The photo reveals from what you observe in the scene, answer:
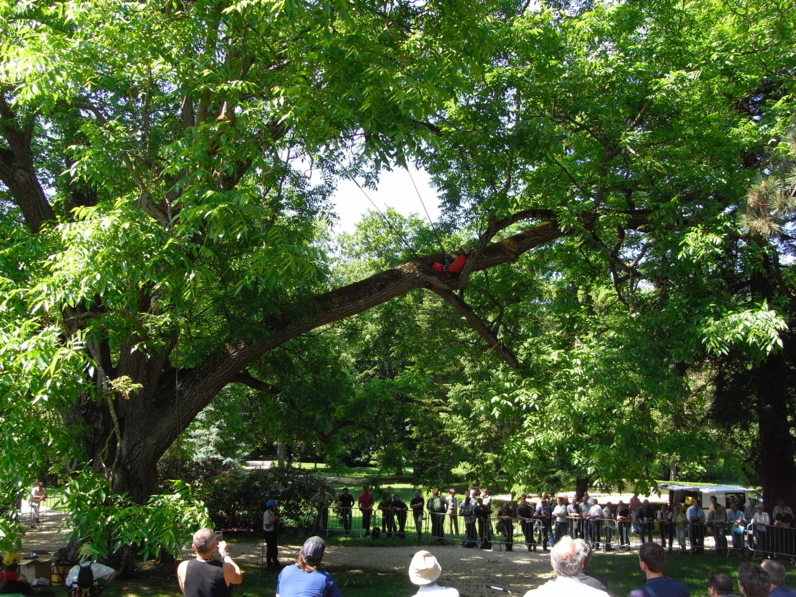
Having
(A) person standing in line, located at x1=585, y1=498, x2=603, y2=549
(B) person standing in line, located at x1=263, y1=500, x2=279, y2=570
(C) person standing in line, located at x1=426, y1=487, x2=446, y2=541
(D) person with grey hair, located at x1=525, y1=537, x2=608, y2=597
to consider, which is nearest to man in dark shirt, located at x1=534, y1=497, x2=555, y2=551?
(A) person standing in line, located at x1=585, y1=498, x2=603, y2=549

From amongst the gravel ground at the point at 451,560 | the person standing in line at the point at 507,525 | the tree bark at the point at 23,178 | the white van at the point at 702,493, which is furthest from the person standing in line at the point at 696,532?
the tree bark at the point at 23,178

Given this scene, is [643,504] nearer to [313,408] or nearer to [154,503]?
[313,408]

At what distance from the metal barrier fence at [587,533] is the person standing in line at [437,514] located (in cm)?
3

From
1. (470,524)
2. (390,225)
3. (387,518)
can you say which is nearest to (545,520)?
(470,524)

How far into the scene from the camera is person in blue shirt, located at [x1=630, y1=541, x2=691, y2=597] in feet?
14.4

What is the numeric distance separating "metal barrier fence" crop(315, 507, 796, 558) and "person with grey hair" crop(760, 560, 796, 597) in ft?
38.6

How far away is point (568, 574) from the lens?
162 inches

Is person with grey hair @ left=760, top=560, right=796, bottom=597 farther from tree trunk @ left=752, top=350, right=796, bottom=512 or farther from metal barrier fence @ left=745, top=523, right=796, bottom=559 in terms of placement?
tree trunk @ left=752, top=350, right=796, bottom=512

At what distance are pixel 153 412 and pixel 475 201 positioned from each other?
750 cm

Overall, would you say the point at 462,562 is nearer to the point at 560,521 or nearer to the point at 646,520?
the point at 560,521

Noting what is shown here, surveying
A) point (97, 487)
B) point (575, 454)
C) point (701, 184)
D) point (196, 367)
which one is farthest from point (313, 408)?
point (701, 184)

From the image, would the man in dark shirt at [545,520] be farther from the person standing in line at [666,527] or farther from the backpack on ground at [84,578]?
the backpack on ground at [84,578]

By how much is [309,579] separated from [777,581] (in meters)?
3.41

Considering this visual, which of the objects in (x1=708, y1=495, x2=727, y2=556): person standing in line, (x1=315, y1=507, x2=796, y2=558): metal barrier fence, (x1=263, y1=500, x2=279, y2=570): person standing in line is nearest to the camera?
(x1=263, y1=500, x2=279, y2=570): person standing in line
